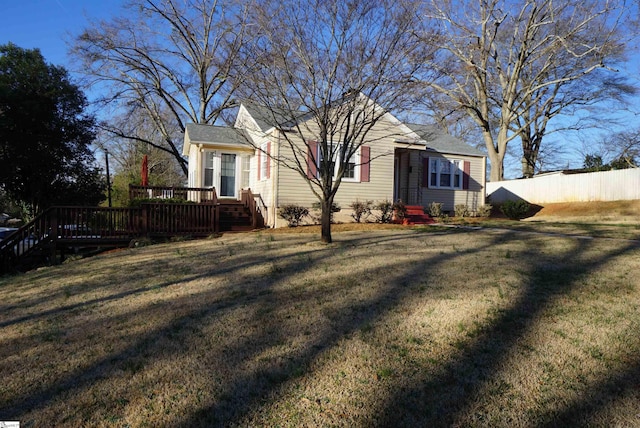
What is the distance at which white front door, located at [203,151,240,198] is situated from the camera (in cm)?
1716

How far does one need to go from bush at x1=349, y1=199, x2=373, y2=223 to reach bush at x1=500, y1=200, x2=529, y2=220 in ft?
26.3

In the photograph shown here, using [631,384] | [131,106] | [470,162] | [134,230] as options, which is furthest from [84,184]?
[631,384]

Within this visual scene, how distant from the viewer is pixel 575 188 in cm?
2120

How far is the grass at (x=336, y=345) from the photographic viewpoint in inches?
126

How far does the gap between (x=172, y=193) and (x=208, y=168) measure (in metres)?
2.18

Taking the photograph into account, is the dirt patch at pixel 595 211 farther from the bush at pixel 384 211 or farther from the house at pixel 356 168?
the bush at pixel 384 211

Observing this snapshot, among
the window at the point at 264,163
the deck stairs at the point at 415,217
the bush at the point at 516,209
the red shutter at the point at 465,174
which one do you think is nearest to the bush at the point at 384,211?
the deck stairs at the point at 415,217

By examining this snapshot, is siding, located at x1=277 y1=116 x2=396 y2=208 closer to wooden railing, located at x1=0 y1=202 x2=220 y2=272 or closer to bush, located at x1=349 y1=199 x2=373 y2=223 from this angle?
bush, located at x1=349 y1=199 x2=373 y2=223

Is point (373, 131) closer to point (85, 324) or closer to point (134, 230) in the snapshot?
point (134, 230)

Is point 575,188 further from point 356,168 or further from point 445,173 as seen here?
point 356,168

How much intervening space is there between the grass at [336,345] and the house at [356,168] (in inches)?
296

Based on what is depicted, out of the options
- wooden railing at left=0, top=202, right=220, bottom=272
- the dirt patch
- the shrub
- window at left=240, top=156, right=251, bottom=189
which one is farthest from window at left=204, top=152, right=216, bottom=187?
the dirt patch

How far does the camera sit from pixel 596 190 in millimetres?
20141

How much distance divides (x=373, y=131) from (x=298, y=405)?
1342 centimetres
